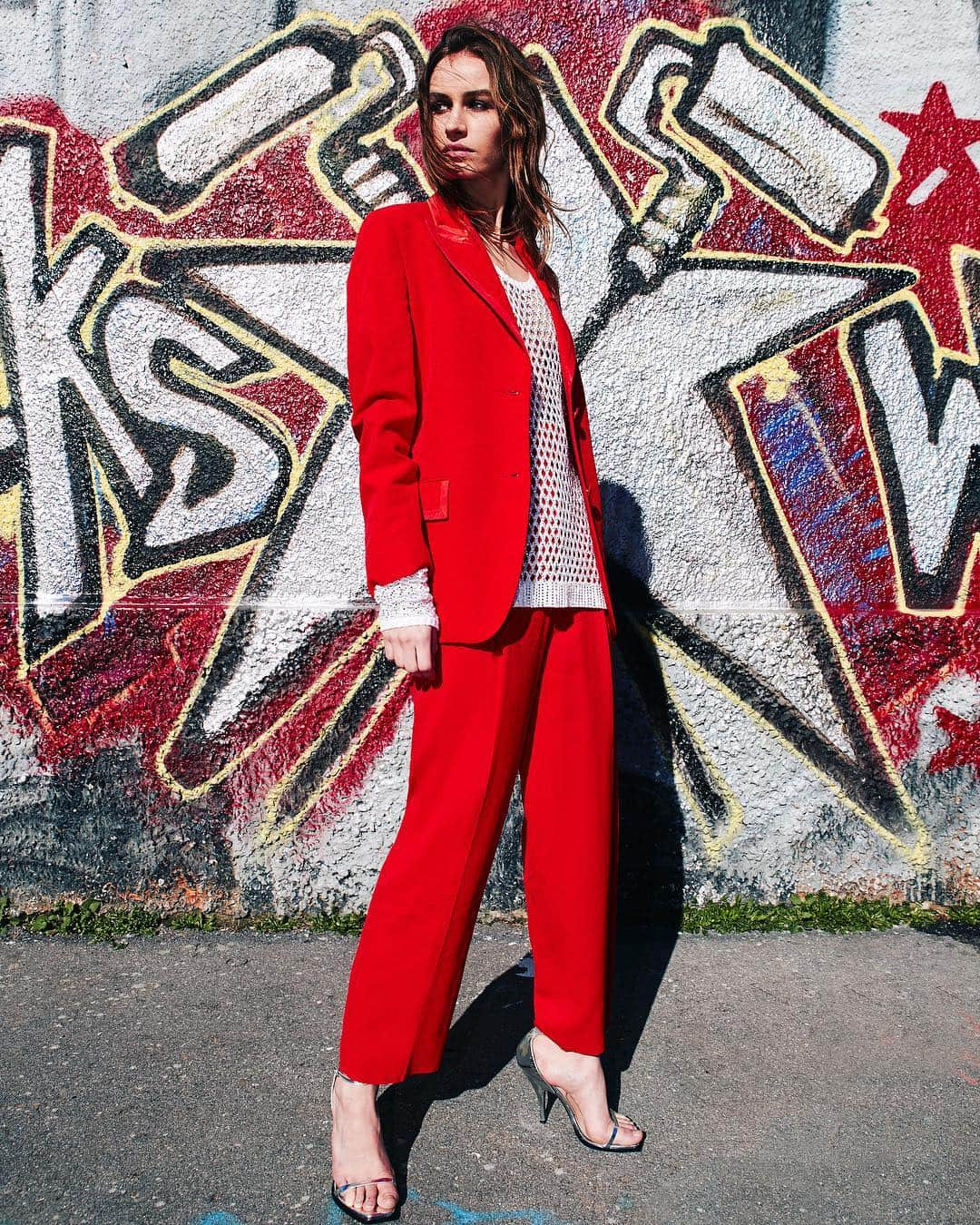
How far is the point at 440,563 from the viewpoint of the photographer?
5.31 feet

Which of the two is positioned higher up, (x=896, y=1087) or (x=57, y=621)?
(x=57, y=621)

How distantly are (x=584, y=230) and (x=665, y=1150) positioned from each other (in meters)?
2.30

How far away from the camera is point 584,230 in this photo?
2.71 m

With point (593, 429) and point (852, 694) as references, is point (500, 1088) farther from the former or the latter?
point (593, 429)

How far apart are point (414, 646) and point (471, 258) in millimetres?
721

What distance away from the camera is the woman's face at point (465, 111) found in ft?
5.62

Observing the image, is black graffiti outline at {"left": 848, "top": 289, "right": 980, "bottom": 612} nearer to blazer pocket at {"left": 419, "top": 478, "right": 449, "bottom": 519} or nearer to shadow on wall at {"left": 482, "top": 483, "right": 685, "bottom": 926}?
shadow on wall at {"left": 482, "top": 483, "right": 685, "bottom": 926}

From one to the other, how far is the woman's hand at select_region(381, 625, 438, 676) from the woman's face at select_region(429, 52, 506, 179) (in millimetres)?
874

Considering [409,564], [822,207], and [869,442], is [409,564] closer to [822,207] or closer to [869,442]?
[869,442]

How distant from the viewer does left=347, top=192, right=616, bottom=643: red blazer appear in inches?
62.3

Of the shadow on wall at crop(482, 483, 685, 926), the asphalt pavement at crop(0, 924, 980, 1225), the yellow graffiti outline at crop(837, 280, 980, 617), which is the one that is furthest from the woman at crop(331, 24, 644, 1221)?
the yellow graffiti outline at crop(837, 280, 980, 617)

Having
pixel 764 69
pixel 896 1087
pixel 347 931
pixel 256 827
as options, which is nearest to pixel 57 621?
pixel 256 827

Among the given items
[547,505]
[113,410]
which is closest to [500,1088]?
[547,505]

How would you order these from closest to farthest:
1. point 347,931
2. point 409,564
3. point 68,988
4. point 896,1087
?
point 409,564 → point 896,1087 → point 68,988 → point 347,931
